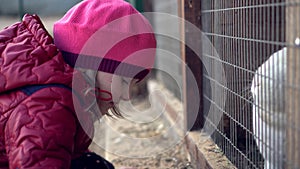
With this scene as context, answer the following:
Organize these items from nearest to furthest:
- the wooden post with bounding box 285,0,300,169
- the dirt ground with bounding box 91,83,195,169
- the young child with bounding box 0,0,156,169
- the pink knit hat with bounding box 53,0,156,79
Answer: the wooden post with bounding box 285,0,300,169, the young child with bounding box 0,0,156,169, the pink knit hat with bounding box 53,0,156,79, the dirt ground with bounding box 91,83,195,169

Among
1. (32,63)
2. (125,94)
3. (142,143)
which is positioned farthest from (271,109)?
(142,143)

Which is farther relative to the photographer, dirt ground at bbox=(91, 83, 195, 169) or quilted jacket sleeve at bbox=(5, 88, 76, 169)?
dirt ground at bbox=(91, 83, 195, 169)

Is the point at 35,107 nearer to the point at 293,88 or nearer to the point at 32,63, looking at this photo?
the point at 32,63

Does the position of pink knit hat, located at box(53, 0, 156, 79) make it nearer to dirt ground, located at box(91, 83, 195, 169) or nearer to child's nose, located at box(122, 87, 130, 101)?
child's nose, located at box(122, 87, 130, 101)

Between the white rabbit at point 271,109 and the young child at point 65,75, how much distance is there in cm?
38

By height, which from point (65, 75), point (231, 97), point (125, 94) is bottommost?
point (231, 97)

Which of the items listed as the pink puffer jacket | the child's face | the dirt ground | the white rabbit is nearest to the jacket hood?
the pink puffer jacket

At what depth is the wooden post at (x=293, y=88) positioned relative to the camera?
4.43 feet

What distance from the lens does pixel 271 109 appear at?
157 cm

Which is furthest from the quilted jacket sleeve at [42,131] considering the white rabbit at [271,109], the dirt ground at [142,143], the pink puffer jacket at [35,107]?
the dirt ground at [142,143]

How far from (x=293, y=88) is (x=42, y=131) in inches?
27.4

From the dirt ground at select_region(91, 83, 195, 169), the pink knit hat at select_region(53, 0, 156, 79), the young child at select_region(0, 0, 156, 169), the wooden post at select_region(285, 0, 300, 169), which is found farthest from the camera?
the dirt ground at select_region(91, 83, 195, 169)

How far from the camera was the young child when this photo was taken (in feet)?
4.78

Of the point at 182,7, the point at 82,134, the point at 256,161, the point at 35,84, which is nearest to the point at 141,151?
the point at 182,7
